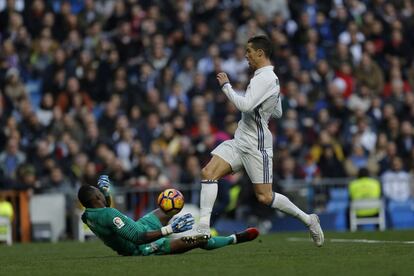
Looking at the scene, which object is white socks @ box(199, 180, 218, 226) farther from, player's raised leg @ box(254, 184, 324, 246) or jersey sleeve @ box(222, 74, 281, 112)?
jersey sleeve @ box(222, 74, 281, 112)

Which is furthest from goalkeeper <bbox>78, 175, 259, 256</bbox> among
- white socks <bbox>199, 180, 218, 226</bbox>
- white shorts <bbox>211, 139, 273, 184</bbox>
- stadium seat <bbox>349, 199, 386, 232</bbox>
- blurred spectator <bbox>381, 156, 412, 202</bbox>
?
blurred spectator <bbox>381, 156, 412, 202</bbox>

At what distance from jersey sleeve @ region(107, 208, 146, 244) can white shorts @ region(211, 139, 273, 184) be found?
1383mm

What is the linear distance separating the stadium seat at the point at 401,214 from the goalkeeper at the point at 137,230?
1031cm

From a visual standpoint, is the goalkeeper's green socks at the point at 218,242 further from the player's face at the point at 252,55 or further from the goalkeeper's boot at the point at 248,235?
the player's face at the point at 252,55

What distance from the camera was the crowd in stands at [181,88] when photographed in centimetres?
2344

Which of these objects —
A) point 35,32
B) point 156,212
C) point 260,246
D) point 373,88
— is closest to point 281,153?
point 373,88

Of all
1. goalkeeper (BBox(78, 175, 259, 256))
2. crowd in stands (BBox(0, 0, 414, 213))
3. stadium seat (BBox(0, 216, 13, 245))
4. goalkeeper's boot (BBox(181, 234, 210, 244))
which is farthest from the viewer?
crowd in stands (BBox(0, 0, 414, 213))

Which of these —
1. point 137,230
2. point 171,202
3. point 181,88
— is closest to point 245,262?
point 137,230

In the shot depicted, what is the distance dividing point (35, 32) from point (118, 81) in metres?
2.31

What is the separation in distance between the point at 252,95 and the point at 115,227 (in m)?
2.09

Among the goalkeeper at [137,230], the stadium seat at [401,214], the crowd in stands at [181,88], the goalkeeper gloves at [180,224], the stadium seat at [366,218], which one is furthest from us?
the crowd in stands at [181,88]

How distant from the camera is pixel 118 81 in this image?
24906 millimetres

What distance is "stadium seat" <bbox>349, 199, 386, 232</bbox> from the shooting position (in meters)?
22.9

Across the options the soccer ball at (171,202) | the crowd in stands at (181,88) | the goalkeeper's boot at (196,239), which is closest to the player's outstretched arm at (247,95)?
the soccer ball at (171,202)
